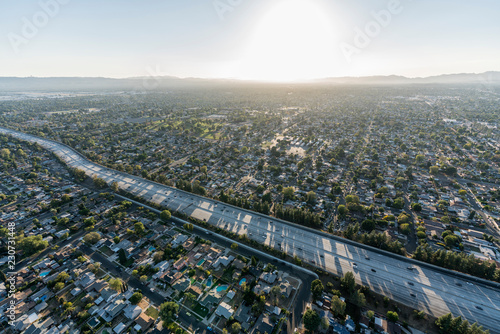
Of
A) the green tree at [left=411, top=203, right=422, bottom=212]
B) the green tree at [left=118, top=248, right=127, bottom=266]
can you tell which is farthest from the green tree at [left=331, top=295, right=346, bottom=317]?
the green tree at [left=411, top=203, right=422, bottom=212]

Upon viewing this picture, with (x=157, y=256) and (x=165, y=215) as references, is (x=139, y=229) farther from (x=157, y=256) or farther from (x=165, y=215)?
(x=157, y=256)

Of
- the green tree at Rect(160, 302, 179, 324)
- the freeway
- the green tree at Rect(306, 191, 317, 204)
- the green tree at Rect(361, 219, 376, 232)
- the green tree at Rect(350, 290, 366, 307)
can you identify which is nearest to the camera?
the green tree at Rect(160, 302, 179, 324)

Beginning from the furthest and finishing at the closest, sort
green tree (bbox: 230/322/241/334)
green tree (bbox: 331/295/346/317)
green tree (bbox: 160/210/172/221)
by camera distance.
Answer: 1. green tree (bbox: 160/210/172/221)
2. green tree (bbox: 331/295/346/317)
3. green tree (bbox: 230/322/241/334)

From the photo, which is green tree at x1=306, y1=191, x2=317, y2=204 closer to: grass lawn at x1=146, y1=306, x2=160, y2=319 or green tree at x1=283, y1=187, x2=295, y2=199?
green tree at x1=283, y1=187, x2=295, y2=199

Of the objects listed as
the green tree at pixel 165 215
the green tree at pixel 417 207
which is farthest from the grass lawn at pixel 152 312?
the green tree at pixel 417 207

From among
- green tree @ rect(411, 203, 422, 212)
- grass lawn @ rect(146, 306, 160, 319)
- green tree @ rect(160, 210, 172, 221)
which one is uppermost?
green tree @ rect(160, 210, 172, 221)

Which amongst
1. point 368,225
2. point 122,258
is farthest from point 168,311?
point 368,225

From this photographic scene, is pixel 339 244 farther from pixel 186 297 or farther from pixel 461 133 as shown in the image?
pixel 461 133
